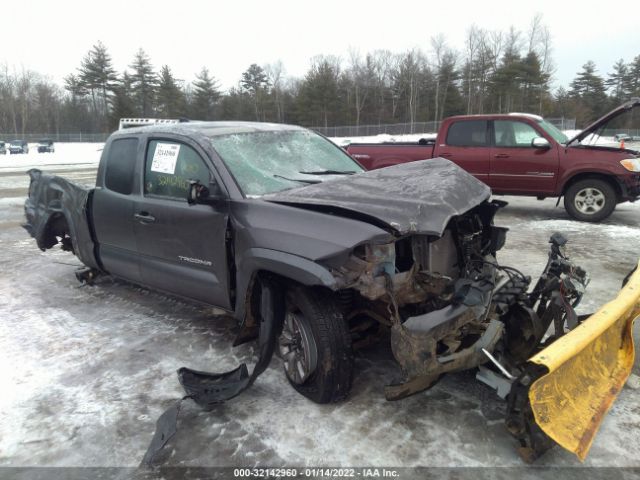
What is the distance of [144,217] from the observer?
407 centimetres

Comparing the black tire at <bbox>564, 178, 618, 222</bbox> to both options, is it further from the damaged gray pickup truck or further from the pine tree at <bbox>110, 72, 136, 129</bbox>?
the pine tree at <bbox>110, 72, 136, 129</bbox>

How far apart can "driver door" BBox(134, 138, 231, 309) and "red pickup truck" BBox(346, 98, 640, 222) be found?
20.5 ft

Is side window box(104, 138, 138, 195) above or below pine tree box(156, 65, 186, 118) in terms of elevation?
below

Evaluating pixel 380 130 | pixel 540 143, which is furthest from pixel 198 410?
pixel 380 130

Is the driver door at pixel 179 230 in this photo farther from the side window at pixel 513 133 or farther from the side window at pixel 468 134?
the side window at pixel 513 133

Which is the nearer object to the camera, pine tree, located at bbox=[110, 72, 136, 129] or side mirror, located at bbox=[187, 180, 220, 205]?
side mirror, located at bbox=[187, 180, 220, 205]

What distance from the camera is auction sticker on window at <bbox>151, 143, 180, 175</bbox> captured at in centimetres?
391

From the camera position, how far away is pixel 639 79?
63.6 m

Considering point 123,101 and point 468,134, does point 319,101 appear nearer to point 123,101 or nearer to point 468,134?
point 123,101

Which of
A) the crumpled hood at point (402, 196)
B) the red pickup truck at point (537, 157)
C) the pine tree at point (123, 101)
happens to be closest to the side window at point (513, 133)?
the red pickup truck at point (537, 157)

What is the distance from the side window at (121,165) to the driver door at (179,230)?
0.25 meters

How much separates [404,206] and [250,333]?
5.09 ft

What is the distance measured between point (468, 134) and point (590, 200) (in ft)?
8.59

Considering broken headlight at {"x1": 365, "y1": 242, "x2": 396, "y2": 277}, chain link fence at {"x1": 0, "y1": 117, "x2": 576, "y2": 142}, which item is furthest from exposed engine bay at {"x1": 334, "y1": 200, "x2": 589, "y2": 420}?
chain link fence at {"x1": 0, "y1": 117, "x2": 576, "y2": 142}
